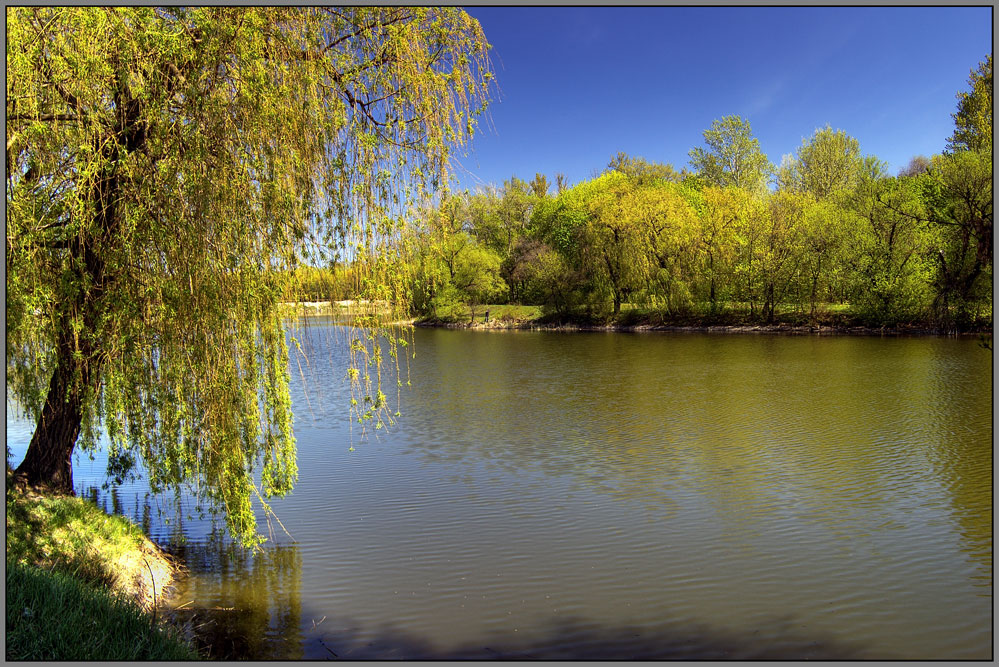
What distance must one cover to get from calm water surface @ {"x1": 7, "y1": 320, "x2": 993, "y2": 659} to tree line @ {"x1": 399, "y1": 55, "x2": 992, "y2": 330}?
11.1m

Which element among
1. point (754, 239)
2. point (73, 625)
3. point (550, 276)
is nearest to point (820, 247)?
point (754, 239)

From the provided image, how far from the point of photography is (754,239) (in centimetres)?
4125

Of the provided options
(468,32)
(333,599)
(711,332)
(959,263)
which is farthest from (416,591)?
(711,332)

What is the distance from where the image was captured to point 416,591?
7.14 m

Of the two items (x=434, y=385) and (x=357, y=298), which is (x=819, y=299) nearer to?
Result: (x=434, y=385)

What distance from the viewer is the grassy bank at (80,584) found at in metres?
4.50

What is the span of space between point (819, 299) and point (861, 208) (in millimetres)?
5706

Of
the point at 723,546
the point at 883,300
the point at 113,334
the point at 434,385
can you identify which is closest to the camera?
the point at 113,334

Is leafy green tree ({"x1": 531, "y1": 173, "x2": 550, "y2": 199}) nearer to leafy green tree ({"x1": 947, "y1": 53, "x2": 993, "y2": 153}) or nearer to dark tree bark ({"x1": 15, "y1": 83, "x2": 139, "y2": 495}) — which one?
leafy green tree ({"x1": 947, "y1": 53, "x2": 993, "y2": 153})

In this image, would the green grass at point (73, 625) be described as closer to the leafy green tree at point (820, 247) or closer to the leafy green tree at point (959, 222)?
the leafy green tree at point (959, 222)

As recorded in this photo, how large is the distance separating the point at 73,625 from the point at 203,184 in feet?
12.1

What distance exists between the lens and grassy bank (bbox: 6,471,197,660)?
4496mm

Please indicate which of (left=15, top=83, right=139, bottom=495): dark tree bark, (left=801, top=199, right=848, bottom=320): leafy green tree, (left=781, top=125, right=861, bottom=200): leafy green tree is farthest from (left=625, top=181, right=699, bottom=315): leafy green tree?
(left=15, top=83, right=139, bottom=495): dark tree bark

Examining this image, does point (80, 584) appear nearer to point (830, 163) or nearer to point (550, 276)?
point (550, 276)
